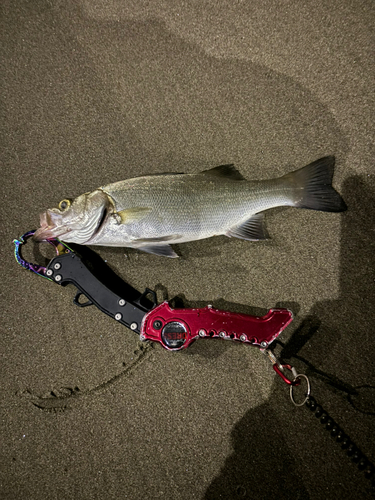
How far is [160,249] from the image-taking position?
5.65ft

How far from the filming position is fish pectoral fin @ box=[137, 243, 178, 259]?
1.71 m

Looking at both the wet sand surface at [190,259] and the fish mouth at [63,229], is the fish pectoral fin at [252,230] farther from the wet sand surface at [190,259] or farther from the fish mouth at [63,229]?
the fish mouth at [63,229]

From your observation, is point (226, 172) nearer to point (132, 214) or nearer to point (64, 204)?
point (132, 214)

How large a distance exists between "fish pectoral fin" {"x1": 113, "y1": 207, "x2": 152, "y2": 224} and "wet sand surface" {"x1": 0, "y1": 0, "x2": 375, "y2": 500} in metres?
0.35

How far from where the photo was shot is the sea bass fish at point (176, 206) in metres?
1.65

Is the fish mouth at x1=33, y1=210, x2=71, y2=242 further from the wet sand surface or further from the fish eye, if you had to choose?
the wet sand surface

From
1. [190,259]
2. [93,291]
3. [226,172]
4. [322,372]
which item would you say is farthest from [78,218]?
[322,372]

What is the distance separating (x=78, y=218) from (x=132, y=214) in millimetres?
326

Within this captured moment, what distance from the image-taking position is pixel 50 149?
78.7 inches

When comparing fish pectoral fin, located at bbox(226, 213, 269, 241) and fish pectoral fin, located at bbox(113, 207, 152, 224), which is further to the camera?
fish pectoral fin, located at bbox(226, 213, 269, 241)

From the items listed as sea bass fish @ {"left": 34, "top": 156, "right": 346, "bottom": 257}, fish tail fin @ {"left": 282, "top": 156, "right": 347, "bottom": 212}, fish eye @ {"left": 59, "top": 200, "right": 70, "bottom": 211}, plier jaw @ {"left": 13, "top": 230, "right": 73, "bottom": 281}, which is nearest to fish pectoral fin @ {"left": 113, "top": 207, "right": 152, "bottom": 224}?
sea bass fish @ {"left": 34, "top": 156, "right": 346, "bottom": 257}

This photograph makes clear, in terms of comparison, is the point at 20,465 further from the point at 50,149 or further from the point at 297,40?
the point at 297,40

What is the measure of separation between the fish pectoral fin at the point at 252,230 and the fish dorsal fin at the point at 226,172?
12.0 inches

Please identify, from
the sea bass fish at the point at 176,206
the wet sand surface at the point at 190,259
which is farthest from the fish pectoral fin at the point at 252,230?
the wet sand surface at the point at 190,259
